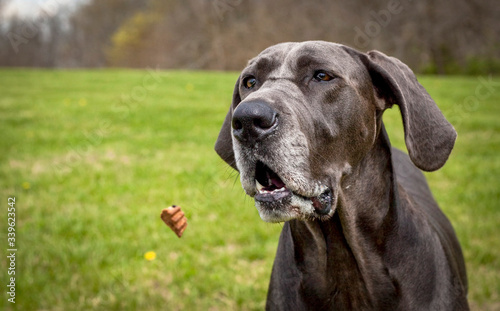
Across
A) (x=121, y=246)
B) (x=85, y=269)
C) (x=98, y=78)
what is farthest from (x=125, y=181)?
(x=98, y=78)

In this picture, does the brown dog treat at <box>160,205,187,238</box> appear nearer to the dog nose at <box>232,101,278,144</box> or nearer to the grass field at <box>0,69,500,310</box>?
the grass field at <box>0,69,500,310</box>

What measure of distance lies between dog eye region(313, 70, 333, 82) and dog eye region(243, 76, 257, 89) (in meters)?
0.38

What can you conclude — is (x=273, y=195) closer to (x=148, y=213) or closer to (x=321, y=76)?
(x=321, y=76)

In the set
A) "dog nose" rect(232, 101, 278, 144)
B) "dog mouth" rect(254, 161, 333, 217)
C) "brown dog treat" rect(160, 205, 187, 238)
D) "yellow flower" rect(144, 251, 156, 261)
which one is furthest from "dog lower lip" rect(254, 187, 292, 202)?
"yellow flower" rect(144, 251, 156, 261)

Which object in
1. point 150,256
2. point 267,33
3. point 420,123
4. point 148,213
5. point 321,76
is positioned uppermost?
point 267,33

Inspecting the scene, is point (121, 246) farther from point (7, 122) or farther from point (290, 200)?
point (7, 122)

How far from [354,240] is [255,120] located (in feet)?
2.96

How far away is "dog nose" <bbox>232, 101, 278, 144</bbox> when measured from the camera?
76.7 inches

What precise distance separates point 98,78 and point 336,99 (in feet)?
69.7

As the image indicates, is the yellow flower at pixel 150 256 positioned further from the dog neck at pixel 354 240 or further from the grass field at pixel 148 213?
the dog neck at pixel 354 240

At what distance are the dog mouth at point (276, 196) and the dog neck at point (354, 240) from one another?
0.23 m

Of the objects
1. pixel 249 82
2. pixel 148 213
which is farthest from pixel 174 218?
pixel 148 213

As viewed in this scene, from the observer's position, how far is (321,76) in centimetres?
236

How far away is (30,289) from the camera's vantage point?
Result: 3.85 metres
